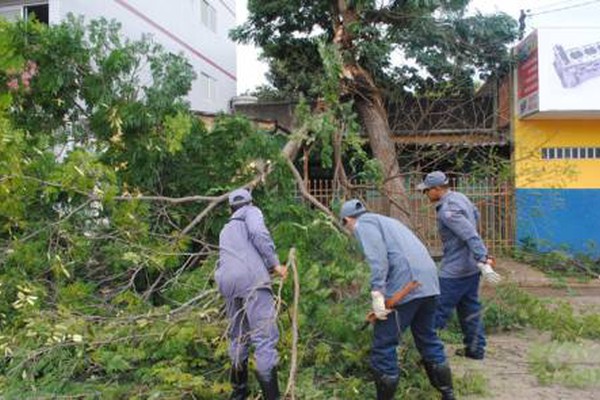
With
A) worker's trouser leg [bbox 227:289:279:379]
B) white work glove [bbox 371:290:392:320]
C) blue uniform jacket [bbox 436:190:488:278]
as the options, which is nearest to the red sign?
blue uniform jacket [bbox 436:190:488:278]

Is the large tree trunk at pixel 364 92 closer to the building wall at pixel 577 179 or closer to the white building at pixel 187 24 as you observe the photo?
the building wall at pixel 577 179

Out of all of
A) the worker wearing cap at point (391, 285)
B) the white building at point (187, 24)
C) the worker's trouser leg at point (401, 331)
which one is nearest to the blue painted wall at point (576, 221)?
the white building at point (187, 24)

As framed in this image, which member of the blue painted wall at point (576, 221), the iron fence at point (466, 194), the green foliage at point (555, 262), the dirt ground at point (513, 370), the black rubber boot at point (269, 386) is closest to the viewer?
the black rubber boot at point (269, 386)

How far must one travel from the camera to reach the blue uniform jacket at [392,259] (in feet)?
14.5

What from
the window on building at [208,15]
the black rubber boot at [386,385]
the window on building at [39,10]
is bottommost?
the black rubber boot at [386,385]

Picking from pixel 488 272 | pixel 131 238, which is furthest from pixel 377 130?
pixel 488 272

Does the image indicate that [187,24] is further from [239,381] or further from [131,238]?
[239,381]

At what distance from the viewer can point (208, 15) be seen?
21188 millimetres

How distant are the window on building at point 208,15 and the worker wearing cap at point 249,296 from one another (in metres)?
16.8

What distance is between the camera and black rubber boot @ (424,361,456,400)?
468cm

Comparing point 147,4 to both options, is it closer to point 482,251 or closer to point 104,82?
point 104,82

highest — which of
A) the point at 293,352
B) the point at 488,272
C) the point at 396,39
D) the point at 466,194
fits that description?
the point at 396,39

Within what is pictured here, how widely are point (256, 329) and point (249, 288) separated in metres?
0.29

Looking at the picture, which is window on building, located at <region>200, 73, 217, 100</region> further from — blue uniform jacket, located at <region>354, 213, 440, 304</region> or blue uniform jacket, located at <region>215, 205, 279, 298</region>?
blue uniform jacket, located at <region>354, 213, 440, 304</region>
